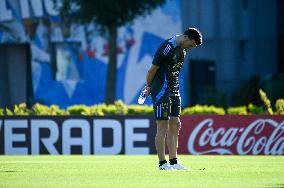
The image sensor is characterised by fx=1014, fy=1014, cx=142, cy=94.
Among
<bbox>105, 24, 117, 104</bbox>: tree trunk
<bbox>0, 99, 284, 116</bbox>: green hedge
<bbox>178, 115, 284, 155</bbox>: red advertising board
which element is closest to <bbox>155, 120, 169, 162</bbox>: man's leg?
<bbox>178, 115, 284, 155</bbox>: red advertising board

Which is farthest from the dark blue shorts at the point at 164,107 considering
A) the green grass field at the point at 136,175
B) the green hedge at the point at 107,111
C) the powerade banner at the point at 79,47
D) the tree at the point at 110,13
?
the powerade banner at the point at 79,47

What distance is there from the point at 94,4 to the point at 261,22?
11.9m

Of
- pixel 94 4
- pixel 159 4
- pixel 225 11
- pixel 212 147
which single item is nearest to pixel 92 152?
pixel 212 147

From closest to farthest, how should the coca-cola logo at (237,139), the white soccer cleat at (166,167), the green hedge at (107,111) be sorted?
the white soccer cleat at (166,167), the coca-cola logo at (237,139), the green hedge at (107,111)

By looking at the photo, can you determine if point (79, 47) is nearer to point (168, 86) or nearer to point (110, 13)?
point (110, 13)

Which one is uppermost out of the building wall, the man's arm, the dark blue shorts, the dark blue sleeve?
the building wall

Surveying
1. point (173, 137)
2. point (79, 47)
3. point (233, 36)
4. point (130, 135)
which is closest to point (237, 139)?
point (130, 135)

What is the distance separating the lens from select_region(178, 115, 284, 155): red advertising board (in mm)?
23234

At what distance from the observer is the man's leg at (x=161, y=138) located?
1420 cm

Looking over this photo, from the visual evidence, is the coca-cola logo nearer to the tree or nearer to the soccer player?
the soccer player

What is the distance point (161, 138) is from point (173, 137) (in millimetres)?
218

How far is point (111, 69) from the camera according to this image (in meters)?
40.4

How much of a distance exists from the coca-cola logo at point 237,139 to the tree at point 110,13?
14.5 m

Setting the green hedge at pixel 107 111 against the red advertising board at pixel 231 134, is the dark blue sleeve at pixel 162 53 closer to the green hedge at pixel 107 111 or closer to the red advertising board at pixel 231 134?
the red advertising board at pixel 231 134
